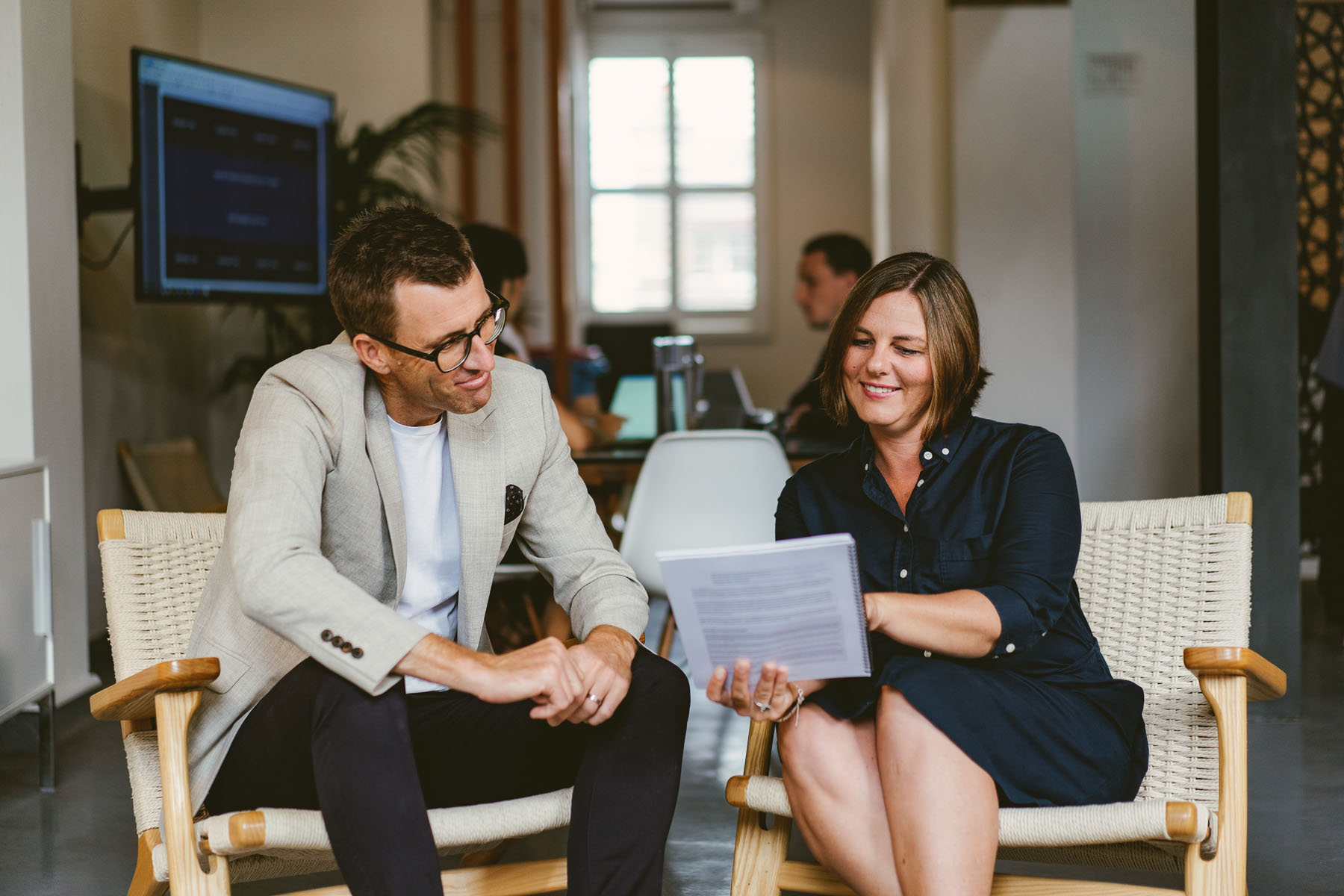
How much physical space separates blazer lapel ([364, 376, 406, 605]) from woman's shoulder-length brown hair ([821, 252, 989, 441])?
0.65 m

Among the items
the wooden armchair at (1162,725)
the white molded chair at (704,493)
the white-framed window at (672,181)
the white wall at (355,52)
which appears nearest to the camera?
the wooden armchair at (1162,725)

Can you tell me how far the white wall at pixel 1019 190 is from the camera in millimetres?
5996

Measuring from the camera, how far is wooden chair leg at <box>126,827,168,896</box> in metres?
1.84

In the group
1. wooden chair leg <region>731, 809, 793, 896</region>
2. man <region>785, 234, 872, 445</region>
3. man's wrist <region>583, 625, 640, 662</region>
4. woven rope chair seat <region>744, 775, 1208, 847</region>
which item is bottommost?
wooden chair leg <region>731, 809, 793, 896</region>

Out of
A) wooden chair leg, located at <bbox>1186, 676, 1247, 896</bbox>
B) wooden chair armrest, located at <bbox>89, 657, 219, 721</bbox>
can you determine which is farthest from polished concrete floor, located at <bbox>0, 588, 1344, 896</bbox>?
wooden chair armrest, located at <bbox>89, 657, 219, 721</bbox>

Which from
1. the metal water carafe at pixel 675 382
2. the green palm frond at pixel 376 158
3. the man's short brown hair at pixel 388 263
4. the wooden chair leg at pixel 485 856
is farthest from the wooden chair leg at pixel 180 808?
the green palm frond at pixel 376 158

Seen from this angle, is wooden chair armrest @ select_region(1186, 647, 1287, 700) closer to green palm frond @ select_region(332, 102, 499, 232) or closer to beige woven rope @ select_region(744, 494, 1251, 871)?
beige woven rope @ select_region(744, 494, 1251, 871)

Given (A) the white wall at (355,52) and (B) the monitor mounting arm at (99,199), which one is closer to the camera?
(B) the monitor mounting arm at (99,199)

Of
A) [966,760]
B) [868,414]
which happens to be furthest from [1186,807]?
[868,414]

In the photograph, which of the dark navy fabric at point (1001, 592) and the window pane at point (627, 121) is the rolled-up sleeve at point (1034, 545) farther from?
the window pane at point (627, 121)

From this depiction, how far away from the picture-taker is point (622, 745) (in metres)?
1.73

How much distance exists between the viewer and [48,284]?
3721 millimetres

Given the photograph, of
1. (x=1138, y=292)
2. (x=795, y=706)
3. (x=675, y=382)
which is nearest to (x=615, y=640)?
(x=795, y=706)

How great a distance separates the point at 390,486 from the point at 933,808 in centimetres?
85
